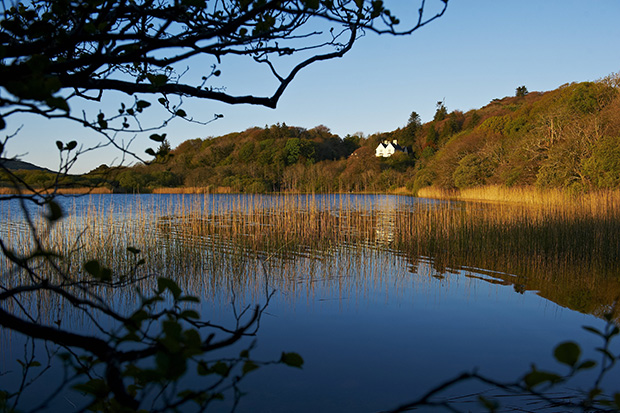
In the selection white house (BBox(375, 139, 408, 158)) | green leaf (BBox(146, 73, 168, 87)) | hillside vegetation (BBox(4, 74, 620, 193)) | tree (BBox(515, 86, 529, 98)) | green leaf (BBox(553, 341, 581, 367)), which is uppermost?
tree (BBox(515, 86, 529, 98))

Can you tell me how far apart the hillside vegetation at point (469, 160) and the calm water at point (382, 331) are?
161cm

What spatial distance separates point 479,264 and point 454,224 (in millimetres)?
2431

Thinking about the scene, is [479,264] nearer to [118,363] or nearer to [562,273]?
[562,273]

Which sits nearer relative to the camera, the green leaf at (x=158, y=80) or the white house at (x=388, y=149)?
the green leaf at (x=158, y=80)

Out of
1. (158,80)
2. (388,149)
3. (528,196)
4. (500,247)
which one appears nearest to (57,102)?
(158,80)

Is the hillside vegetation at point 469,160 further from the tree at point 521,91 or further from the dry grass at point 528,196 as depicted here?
the tree at point 521,91

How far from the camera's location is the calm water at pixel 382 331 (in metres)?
3.04

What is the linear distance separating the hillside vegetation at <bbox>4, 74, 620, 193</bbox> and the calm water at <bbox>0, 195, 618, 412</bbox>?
5.29 feet

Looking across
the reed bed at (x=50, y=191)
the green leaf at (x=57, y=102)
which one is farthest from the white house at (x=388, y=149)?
the green leaf at (x=57, y=102)

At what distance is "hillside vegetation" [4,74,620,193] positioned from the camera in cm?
1436

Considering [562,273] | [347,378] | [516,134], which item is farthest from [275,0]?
[516,134]

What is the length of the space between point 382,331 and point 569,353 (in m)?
3.45

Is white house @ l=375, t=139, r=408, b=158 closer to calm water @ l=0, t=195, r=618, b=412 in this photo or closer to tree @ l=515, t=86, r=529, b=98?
tree @ l=515, t=86, r=529, b=98

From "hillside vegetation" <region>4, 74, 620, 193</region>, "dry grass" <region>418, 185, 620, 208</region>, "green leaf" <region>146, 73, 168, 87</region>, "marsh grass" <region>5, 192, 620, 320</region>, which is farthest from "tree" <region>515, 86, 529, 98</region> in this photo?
"green leaf" <region>146, 73, 168, 87</region>
